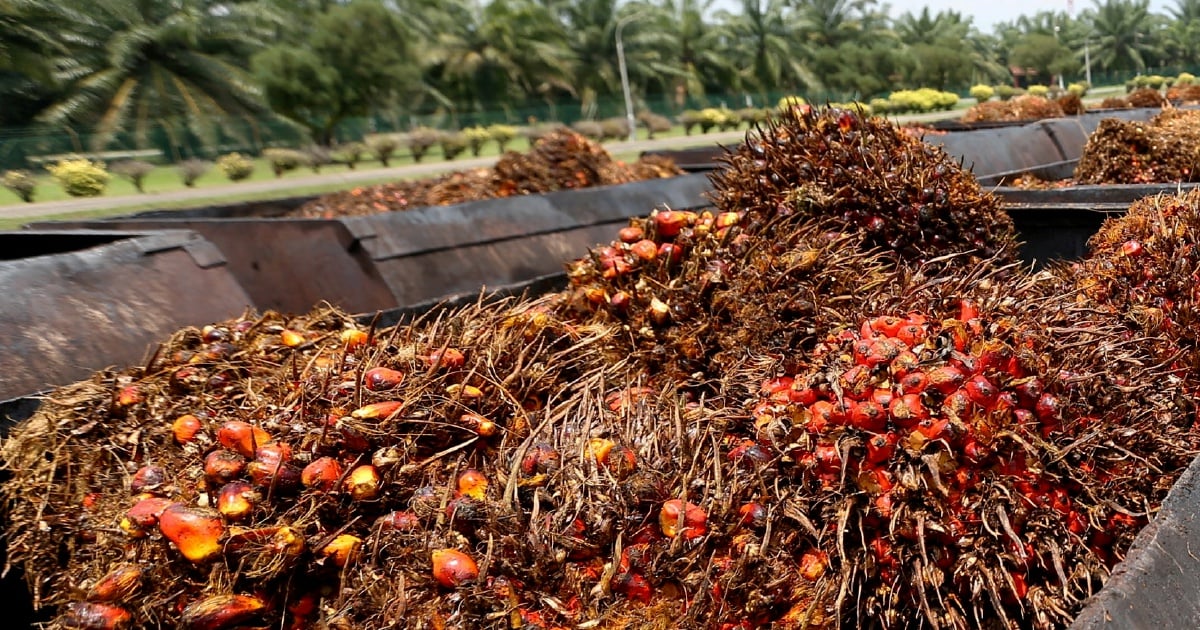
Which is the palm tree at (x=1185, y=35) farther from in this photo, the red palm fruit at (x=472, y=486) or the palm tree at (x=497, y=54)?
the red palm fruit at (x=472, y=486)

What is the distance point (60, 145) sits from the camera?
20.3m

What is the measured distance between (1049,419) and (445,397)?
1.57m

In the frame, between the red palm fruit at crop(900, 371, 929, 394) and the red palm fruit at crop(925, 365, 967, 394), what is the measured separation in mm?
15

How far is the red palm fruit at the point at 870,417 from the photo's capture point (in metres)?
1.90

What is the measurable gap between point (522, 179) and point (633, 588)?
596 cm

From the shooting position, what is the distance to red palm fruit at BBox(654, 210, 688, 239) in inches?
127

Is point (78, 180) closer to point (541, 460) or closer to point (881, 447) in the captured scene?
point (541, 460)

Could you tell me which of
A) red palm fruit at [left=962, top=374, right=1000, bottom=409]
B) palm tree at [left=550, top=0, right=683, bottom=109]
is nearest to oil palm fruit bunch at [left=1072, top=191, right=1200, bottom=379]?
red palm fruit at [left=962, top=374, right=1000, bottom=409]

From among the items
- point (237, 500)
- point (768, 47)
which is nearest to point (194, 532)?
point (237, 500)

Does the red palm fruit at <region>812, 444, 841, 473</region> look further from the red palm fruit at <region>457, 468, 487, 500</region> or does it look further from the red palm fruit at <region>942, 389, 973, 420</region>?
the red palm fruit at <region>457, 468, 487, 500</region>

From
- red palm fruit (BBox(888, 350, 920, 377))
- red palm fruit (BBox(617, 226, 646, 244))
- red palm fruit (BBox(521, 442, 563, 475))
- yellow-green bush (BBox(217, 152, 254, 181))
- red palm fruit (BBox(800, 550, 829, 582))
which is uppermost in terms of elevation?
yellow-green bush (BBox(217, 152, 254, 181))

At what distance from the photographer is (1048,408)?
6.17 ft

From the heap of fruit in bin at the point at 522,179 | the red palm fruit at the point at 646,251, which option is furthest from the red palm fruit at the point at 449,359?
the heap of fruit in bin at the point at 522,179

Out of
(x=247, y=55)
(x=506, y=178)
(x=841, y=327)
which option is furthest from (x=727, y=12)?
(x=841, y=327)
